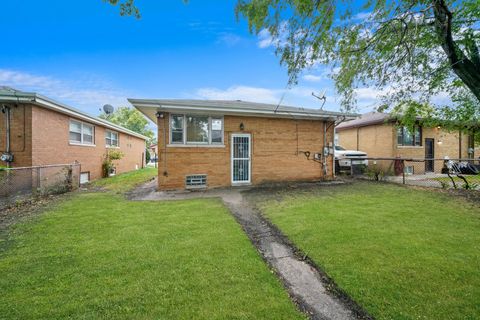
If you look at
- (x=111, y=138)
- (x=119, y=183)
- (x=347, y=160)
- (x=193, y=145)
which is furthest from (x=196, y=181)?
(x=347, y=160)

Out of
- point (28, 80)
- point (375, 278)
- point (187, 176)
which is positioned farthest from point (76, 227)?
point (28, 80)

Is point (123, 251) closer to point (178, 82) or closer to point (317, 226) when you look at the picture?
point (317, 226)

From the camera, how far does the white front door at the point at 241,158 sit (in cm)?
952

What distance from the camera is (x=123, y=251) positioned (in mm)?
3424

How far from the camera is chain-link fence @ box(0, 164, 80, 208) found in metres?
6.34

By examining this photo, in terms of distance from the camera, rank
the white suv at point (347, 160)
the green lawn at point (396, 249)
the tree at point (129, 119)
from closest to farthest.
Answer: the green lawn at point (396, 249) → the white suv at point (347, 160) → the tree at point (129, 119)

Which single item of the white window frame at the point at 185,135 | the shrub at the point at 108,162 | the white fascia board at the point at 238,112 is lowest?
the shrub at the point at 108,162

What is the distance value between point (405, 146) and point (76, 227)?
61.2 feet

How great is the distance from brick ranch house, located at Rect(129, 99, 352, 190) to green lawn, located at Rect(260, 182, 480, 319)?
10.6 feet

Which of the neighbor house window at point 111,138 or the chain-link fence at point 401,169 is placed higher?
the neighbor house window at point 111,138

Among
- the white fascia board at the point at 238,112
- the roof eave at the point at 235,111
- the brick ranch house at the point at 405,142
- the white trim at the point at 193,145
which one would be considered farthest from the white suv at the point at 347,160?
the white trim at the point at 193,145

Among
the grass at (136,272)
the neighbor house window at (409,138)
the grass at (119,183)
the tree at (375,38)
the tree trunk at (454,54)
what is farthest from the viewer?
the neighbor house window at (409,138)

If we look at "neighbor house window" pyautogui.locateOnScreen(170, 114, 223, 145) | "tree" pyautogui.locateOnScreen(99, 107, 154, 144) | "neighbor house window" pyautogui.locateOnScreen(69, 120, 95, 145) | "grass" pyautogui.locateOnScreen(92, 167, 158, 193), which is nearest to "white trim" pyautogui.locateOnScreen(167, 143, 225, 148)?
"neighbor house window" pyautogui.locateOnScreen(170, 114, 223, 145)

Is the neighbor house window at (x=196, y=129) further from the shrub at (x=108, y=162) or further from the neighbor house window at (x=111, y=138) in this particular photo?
the neighbor house window at (x=111, y=138)
